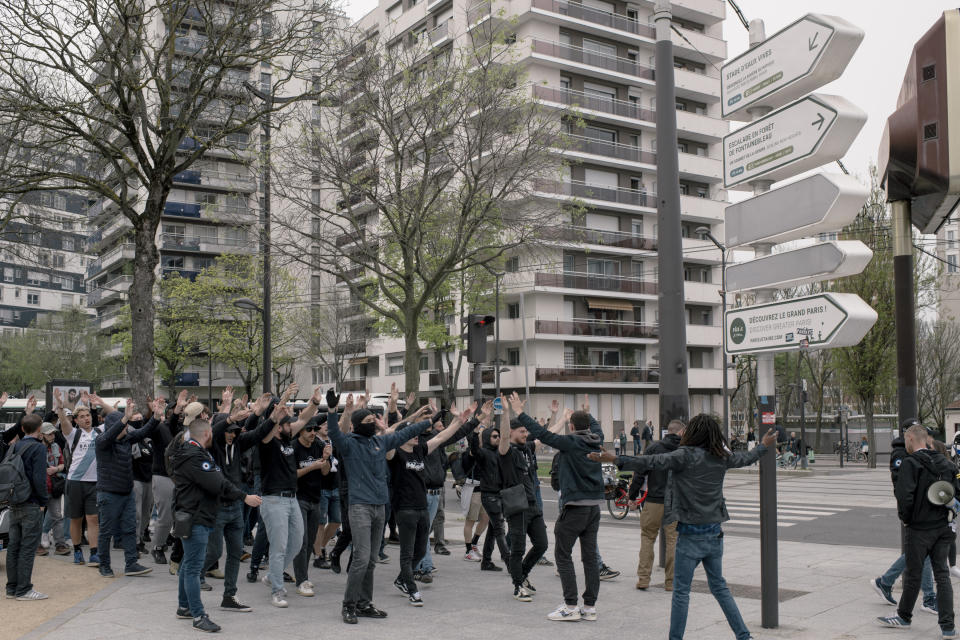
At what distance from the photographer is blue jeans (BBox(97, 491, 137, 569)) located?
9648 mm

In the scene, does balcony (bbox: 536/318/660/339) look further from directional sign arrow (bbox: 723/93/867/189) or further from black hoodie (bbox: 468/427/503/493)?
directional sign arrow (bbox: 723/93/867/189)

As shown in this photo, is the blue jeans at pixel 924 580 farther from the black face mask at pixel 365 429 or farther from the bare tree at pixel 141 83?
the bare tree at pixel 141 83

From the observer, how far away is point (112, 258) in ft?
230

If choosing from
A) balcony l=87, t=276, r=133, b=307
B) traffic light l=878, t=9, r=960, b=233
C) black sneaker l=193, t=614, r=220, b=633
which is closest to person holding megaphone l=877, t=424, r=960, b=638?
traffic light l=878, t=9, r=960, b=233

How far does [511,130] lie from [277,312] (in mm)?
31136

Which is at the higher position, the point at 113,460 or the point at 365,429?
the point at 365,429

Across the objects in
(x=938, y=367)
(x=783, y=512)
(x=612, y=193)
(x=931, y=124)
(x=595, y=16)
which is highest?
(x=595, y=16)

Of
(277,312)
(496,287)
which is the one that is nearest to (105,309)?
(277,312)

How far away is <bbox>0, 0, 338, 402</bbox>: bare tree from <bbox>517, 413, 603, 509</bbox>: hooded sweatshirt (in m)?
9.31

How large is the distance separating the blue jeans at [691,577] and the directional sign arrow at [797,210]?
2443 millimetres

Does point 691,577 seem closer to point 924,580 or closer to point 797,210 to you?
point 797,210

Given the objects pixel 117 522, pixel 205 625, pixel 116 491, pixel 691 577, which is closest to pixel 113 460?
pixel 116 491

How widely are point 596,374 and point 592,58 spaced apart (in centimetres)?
1931

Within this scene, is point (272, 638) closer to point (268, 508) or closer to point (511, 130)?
point (268, 508)
